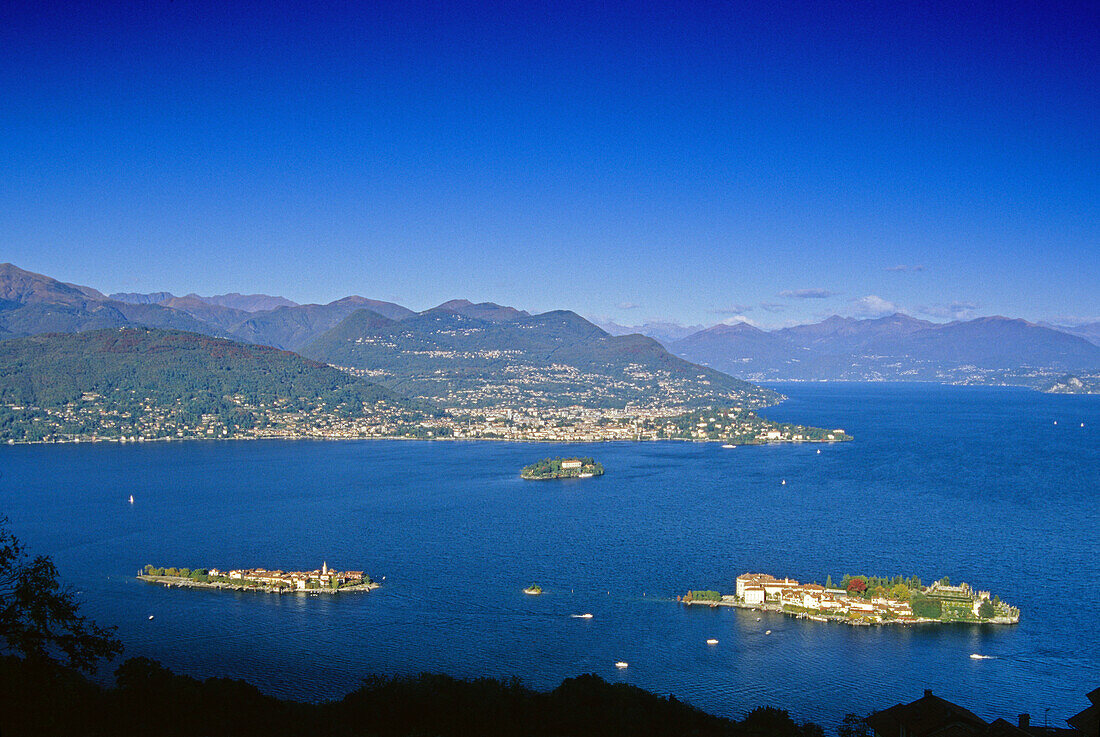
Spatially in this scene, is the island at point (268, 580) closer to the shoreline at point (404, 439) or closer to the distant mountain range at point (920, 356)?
the shoreline at point (404, 439)

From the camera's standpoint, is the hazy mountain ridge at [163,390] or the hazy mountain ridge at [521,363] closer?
the hazy mountain ridge at [163,390]

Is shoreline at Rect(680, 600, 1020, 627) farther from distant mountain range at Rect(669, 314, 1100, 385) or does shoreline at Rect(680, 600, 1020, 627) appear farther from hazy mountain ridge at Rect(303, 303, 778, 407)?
distant mountain range at Rect(669, 314, 1100, 385)

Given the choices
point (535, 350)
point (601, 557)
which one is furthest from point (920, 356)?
point (601, 557)

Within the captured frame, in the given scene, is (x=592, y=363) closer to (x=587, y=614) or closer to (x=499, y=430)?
(x=499, y=430)

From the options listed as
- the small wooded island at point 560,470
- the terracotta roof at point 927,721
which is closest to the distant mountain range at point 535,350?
the small wooded island at point 560,470

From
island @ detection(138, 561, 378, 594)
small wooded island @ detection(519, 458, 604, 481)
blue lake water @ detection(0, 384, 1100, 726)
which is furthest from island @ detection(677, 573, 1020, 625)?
small wooded island @ detection(519, 458, 604, 481)

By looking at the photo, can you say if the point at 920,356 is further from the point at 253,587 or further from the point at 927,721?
the point at 927,721
